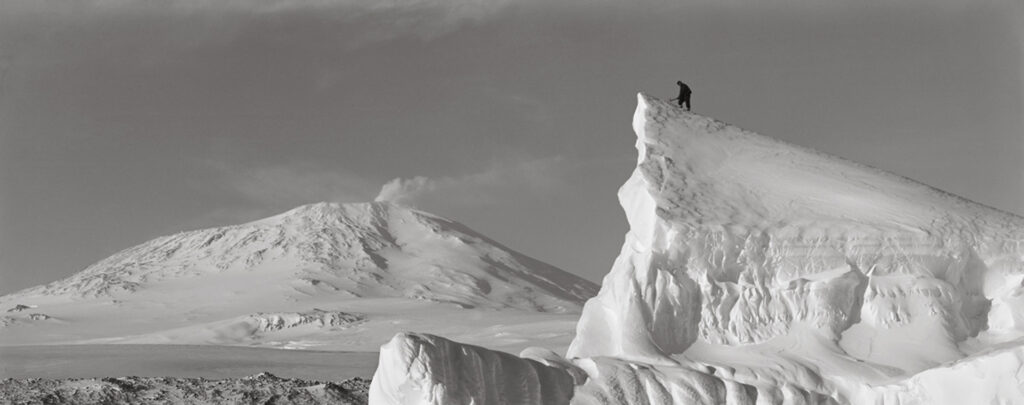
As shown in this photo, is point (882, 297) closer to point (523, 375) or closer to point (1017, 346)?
point (1017, 346)

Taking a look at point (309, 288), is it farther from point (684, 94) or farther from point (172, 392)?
point (684, 94)

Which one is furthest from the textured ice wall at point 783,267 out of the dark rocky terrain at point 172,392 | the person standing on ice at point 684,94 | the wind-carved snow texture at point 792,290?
the dark rocky terrain at point 172,392

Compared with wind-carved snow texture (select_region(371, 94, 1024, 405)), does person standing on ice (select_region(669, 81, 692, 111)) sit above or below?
above

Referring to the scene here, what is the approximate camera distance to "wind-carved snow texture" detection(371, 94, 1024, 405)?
2216cm

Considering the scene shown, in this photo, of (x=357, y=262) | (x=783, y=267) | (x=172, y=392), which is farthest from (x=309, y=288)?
(x=783, y=267)

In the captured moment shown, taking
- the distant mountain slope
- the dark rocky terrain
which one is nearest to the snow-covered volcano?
the distant mountain slope

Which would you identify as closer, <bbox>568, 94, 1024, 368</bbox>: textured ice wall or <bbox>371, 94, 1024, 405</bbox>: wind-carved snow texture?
<bbox>371, 94, 1024, 405</bbox>: wind-carved snow texture

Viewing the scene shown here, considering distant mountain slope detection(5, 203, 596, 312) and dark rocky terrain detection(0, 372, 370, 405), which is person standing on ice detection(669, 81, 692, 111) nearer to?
dark rocky terrain detection(0, 372, 370, 405)

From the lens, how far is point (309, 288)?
4311 inches

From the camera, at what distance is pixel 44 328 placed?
9494cm

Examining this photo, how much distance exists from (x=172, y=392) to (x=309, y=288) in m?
80.1

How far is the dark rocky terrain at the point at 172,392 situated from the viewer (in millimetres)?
28875

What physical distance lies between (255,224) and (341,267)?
2315cm

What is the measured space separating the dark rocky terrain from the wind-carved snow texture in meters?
8.82
